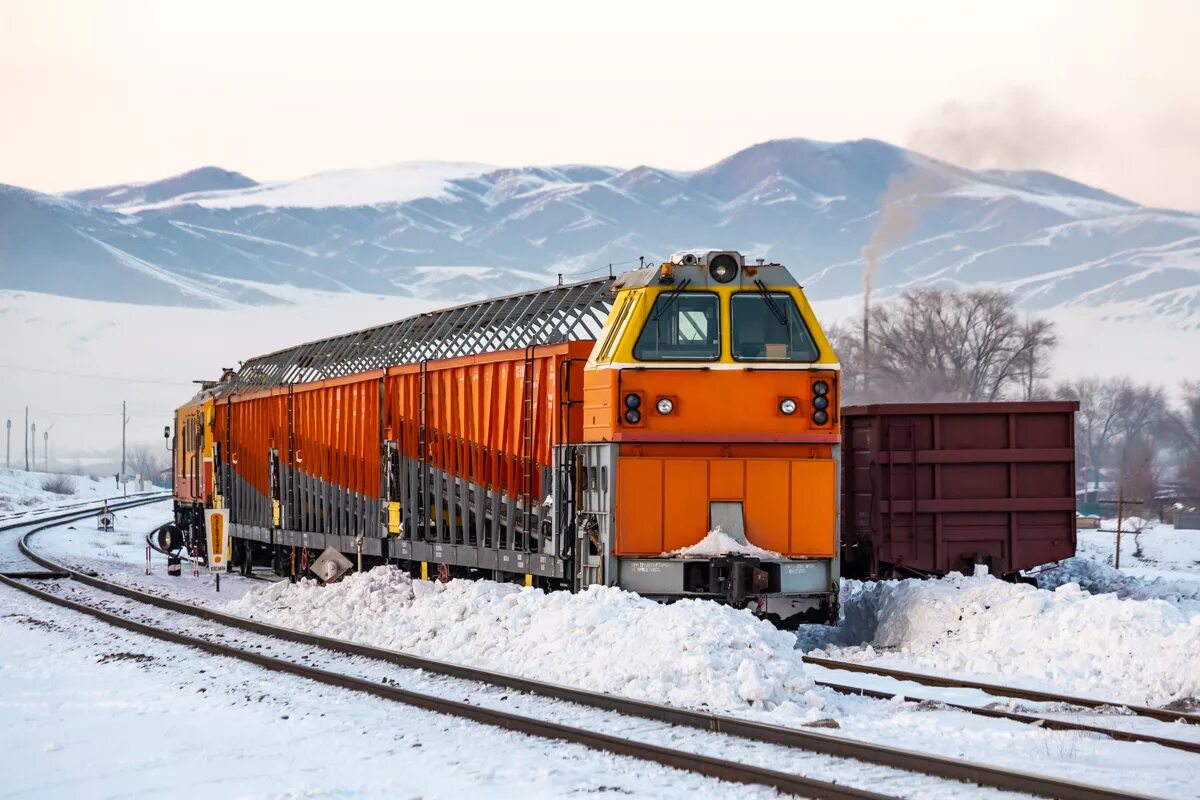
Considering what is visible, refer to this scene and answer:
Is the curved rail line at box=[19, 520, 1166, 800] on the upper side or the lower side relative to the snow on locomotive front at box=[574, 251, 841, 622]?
lower

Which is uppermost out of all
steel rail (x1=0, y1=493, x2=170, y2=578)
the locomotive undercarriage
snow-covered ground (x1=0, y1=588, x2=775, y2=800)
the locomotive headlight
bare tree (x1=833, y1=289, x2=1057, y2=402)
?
bare tree (x1=833, y1=289, x2=1057, y2=402)

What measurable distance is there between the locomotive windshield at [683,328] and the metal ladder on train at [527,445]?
2.63 m

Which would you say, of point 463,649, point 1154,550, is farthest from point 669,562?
point 1154,550

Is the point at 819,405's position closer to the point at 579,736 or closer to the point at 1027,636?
the point at 1027,636

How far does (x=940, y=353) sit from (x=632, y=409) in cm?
8666

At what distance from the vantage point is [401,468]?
21.8 metres

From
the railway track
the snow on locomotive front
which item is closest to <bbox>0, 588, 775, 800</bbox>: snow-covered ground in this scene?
the snow on locomotive front

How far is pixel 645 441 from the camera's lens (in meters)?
14.7

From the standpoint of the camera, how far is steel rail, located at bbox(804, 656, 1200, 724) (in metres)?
11.2

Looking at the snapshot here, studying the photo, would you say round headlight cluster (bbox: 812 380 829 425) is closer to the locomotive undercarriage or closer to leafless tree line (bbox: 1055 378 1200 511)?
the locomotive undercarriage

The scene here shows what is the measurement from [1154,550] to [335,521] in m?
28.8

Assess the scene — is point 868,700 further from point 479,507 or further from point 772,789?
point 479,507

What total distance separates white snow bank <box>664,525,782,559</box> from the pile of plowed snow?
1.02 metres

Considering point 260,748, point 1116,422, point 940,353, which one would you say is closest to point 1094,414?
point 1116,422
